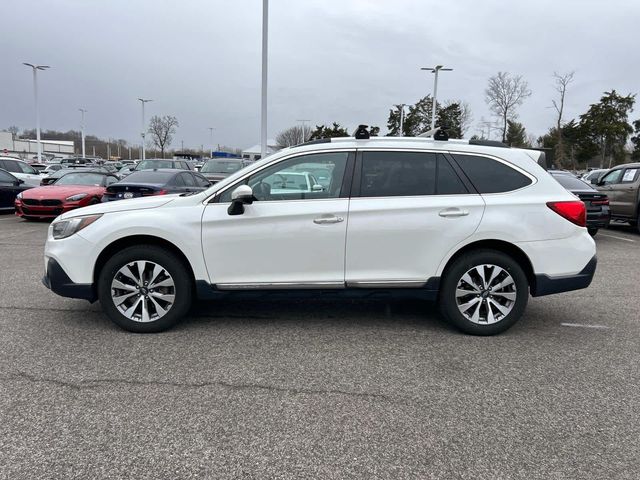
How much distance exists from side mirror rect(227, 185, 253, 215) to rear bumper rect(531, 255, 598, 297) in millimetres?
2767

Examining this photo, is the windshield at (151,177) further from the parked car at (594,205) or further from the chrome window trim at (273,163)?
the parked car at (594,205)

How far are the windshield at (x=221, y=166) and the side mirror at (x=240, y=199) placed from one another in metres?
13.9

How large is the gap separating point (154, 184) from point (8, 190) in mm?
6185

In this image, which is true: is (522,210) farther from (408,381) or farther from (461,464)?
(461,464)

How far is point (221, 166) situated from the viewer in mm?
18203

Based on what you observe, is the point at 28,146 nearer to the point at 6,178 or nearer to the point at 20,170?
the point at 20,170

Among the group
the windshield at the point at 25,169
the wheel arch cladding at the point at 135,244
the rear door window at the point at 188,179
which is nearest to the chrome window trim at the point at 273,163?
the wheel arch cladding at the point at 135,244

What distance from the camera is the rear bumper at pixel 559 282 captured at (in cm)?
456

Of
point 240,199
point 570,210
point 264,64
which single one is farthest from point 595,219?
point 264,64

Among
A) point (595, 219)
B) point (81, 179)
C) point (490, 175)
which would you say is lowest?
point (595, 219)

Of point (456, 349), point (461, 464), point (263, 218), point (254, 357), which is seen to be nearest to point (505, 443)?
point (461, 464)

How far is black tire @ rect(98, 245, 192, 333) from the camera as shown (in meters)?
4.45

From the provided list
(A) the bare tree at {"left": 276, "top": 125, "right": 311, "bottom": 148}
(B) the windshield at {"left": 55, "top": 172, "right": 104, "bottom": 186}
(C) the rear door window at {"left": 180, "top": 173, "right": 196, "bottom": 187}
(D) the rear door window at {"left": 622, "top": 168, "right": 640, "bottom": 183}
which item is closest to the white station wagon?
(C) the rear door window at {"left": 180, "top": 173, "right": 196, "bottom": 187}

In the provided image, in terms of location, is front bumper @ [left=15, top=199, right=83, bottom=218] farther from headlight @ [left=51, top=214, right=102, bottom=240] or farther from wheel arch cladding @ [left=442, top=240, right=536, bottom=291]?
wheel arch cladding @ [left=442, top=240, right=536, bottom=291]
